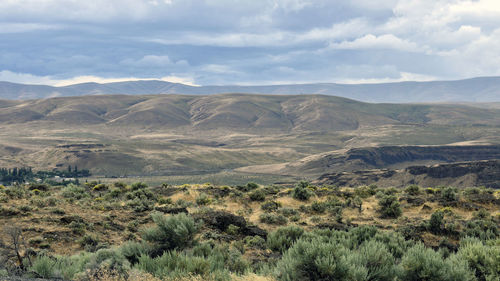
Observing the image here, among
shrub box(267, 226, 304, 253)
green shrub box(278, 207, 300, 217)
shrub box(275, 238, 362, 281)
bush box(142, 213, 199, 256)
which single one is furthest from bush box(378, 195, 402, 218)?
shrub box(275, 238, 362, 281)

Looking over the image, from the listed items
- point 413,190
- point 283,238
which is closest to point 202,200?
point 283,238

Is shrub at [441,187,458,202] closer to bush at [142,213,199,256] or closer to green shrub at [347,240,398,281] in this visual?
green shrub at [347,240,398,281]

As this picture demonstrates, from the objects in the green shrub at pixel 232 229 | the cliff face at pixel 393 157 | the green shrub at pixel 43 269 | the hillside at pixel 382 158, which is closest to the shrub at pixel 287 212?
the green shrub at pixel 232 229

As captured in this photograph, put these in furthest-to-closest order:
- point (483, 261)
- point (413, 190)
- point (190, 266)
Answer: point (413, 190) < point (483, 261) < point (190, 266)

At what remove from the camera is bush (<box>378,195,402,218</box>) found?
22625mm

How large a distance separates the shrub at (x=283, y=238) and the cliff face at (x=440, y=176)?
9678 cm

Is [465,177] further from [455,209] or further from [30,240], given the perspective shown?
[30,240]

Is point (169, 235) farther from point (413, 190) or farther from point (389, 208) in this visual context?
point (413, 190)

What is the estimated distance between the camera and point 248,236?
15984 millimetres

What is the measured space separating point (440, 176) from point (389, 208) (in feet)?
309

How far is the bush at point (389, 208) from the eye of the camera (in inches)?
891

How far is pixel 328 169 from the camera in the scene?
543 ft

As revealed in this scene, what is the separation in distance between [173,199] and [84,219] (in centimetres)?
817

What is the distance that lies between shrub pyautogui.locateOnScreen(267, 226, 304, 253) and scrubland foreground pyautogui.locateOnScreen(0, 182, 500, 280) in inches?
1.5
